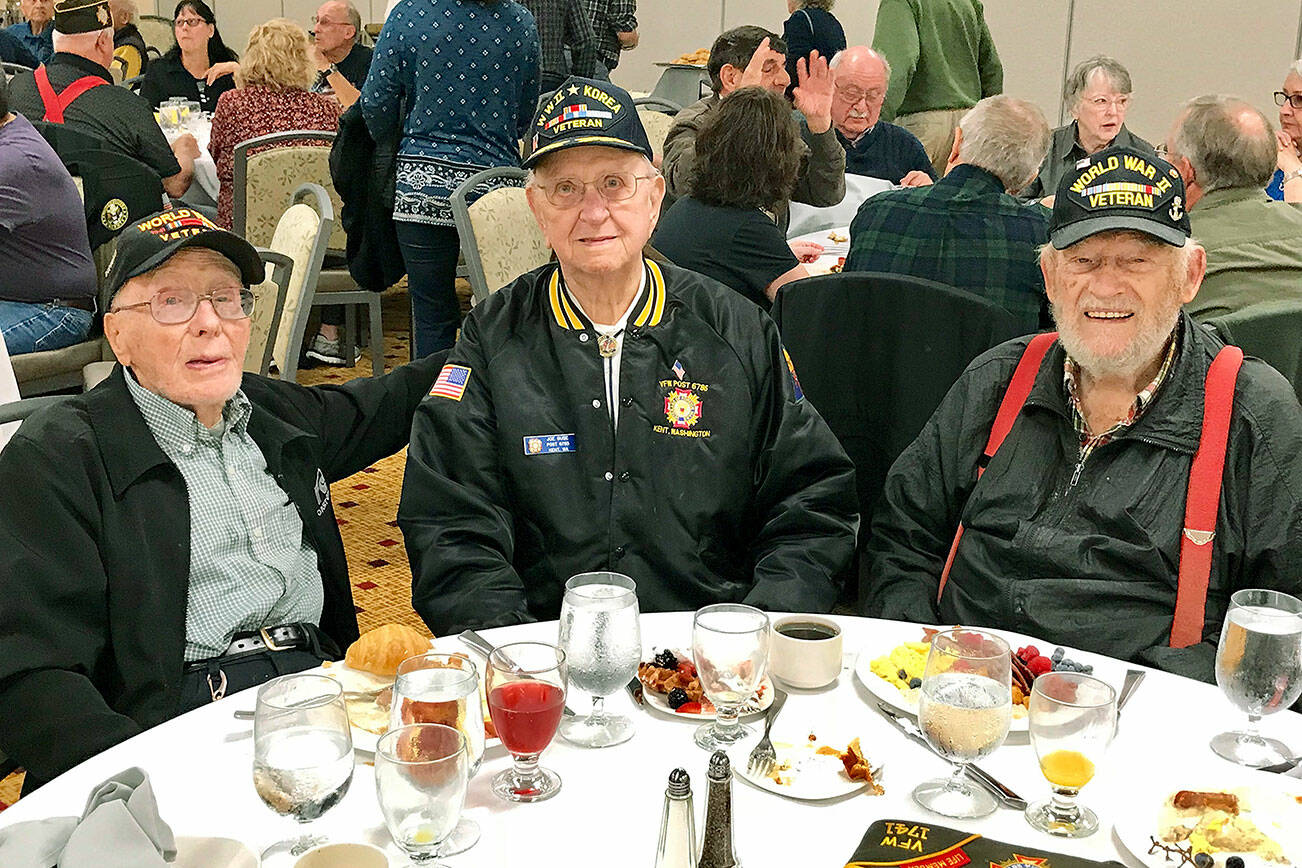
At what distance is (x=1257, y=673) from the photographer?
1375 millimetres

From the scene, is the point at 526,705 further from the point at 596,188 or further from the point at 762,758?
the point at 596,188

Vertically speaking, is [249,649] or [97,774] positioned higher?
[97,774]

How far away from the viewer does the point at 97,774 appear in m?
1.30

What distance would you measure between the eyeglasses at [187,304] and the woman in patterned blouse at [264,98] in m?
3.72

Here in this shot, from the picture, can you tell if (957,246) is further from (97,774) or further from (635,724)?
(97,774)

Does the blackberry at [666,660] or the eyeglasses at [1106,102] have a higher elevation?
the eyeglasses at [1106,102]

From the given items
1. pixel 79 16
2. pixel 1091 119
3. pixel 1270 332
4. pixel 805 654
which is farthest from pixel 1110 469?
pixel 79 16

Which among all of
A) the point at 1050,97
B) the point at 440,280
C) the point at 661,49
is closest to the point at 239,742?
the point at 440,280

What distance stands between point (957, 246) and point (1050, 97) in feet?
18.8

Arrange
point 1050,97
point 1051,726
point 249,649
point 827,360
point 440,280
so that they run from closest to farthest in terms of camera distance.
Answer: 1. point 1051,726
2. point 249,649
3. point 827,360
4. point 440,280
5. point 1050,97

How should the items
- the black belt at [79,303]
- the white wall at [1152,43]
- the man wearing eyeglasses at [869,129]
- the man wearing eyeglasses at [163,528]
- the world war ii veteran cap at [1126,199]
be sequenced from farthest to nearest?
the white wall at [1152,43]
the man wearing eyeglasses at [869,129]
the black belt at [79,303]
the world war ii veteran cap at [1126,199]
the man wearing eyeglasses at [163,528]

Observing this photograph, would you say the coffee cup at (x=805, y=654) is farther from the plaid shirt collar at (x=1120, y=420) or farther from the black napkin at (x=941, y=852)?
the plaid shirt collar at (x=1120, y=420)

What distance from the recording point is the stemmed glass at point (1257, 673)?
137cm

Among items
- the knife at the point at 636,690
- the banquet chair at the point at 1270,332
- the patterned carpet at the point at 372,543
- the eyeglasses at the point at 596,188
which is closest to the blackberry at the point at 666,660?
the knife at the point at 636,690
